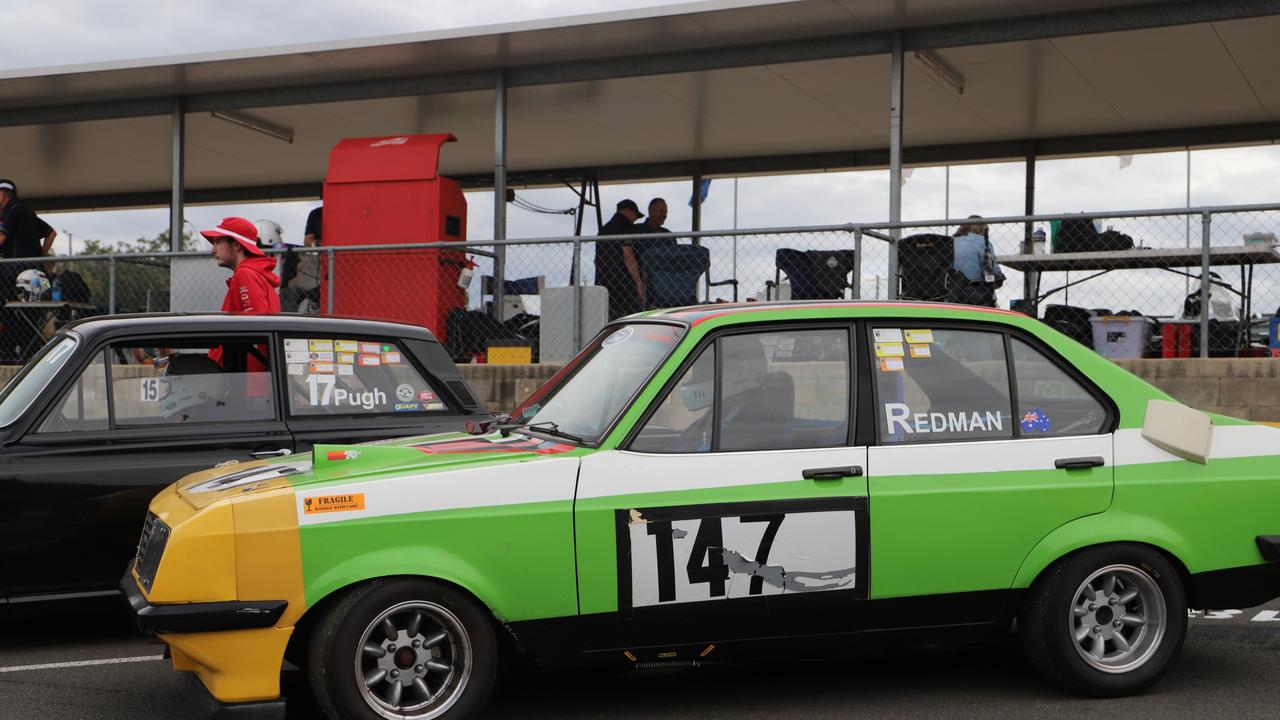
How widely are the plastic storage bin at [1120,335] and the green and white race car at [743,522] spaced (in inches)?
189

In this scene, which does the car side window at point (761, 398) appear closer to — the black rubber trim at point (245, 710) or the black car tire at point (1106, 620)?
the black car tire at point (1106, 620)

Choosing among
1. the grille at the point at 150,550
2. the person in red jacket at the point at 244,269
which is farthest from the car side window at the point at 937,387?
the person in red jacket at the point at 244,269

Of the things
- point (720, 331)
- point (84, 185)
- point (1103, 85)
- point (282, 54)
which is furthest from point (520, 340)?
point (84, 185)

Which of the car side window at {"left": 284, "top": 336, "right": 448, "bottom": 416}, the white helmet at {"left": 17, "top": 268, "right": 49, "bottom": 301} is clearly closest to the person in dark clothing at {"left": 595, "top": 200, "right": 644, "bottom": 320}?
the car side window at {"left": 284, "top": 336, "right": 448, "bottom": 416}

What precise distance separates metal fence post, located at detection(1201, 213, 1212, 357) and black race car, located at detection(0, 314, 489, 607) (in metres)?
5.60

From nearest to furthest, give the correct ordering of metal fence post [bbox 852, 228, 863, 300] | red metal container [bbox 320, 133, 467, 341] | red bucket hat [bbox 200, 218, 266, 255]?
red bucket hat [bbox 200, 218, 266, 255]
metal fence post [bbox 852, 228, 863, 300]
red metal container [bbox 320, 133, 467, 341]

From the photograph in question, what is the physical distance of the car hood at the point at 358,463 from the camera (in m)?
4.17

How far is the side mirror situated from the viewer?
4.71 meters

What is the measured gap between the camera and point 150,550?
167 inches

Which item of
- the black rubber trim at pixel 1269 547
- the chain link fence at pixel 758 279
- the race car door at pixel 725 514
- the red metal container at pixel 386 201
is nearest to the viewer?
the race car door at pixel 725 514

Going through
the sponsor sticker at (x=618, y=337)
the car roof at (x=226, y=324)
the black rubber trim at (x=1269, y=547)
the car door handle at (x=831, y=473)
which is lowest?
the black rubber trim at (x=1269, y=547)

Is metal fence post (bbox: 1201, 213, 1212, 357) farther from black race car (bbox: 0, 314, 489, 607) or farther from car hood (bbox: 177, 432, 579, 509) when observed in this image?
car hood (bbox: 177, 432, 579, 509)

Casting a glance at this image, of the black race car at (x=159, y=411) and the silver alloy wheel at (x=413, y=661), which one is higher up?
the black race car at (x=159, y=411)

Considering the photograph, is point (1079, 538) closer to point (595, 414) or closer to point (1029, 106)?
point (595, 414)
